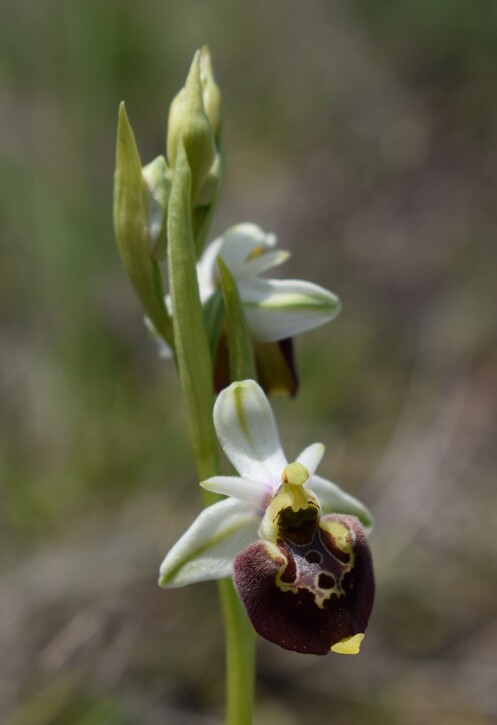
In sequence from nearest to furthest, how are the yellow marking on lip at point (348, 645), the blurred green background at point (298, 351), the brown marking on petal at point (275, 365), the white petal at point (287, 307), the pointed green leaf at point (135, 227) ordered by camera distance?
the yellow marking on lip at point (348, 645), the pointed green leaf at point (135, 227), the white petal at point (287, 307), the brown marking on petal at point (275, 365), the blurred green background at point (298, 351)

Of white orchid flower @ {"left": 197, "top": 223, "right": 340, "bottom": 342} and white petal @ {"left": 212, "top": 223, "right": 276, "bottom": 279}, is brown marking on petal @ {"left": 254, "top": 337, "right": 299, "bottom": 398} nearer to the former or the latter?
white orchid flower @ {"left": 197, "top": 223, "right": 340, "bottom": 342}

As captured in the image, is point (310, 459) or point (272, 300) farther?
point (272, 300)

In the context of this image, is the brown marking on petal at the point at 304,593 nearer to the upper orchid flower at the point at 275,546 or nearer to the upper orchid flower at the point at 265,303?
the upper orchid flower at the point at 275,546

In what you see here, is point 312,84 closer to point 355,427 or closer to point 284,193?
point 284,193

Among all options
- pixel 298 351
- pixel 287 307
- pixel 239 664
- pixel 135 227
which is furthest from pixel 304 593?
pixel 298 351

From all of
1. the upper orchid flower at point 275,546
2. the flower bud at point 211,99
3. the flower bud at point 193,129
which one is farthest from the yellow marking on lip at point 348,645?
the flower bud at point 211,99

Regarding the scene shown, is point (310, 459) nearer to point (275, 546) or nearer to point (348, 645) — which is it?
point (275, 546)

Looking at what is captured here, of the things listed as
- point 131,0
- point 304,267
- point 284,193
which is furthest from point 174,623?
point 131,0
